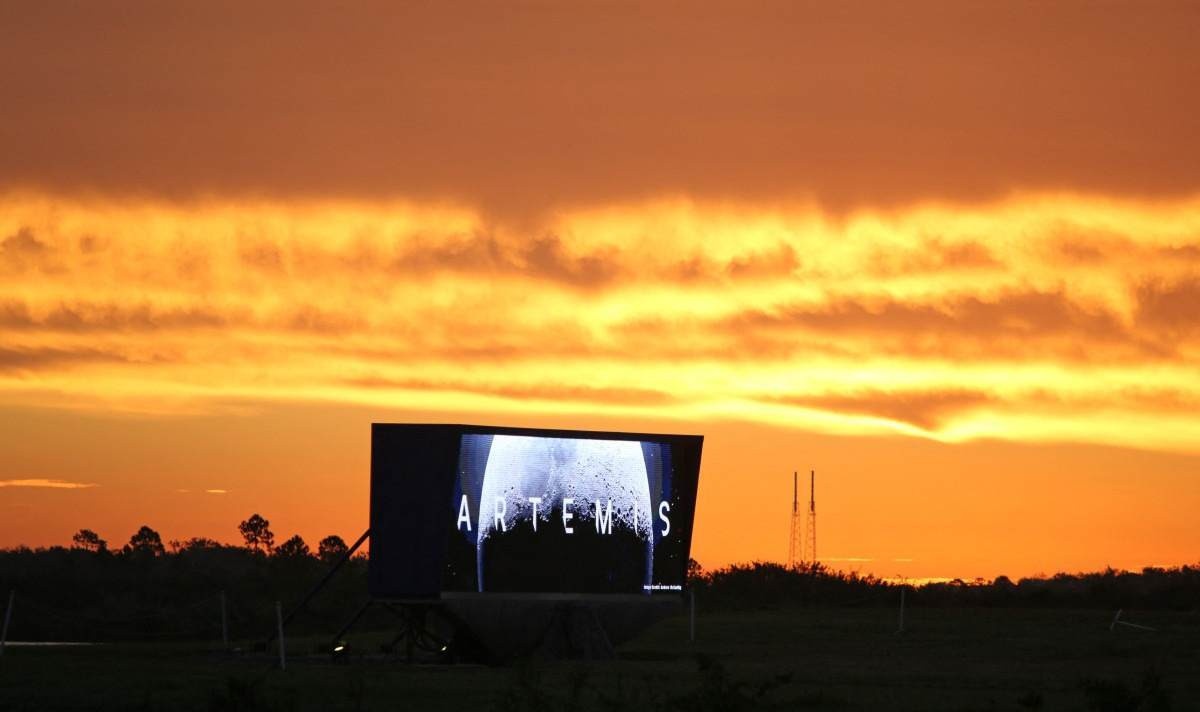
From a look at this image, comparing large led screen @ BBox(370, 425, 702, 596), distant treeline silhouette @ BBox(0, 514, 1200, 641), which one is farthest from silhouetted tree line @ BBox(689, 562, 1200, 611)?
large led screen @ BBox(370, 425, 702, 596)

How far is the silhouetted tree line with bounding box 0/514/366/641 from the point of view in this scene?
65500 millimetres

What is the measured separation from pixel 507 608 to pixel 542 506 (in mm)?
2378

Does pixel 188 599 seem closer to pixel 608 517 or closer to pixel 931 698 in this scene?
pixel 608 517

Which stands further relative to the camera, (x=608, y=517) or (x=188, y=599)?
(x=188, y=599)

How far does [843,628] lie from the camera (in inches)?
2195

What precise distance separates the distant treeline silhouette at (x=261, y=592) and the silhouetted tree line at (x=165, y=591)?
7cm

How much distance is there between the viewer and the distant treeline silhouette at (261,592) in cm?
6744

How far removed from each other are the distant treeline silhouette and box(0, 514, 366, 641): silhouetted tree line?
0.07 meters

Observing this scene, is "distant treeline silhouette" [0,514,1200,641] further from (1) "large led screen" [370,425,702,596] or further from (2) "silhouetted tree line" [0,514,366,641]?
(1) "large led screen" [370,425,702,596]

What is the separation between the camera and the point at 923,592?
75062 millimetres

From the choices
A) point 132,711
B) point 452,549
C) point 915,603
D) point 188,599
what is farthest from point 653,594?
point 188,599

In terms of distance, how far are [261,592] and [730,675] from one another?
54104 mm

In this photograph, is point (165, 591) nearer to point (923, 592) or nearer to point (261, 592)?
point (261, 592)

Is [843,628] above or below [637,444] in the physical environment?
below
